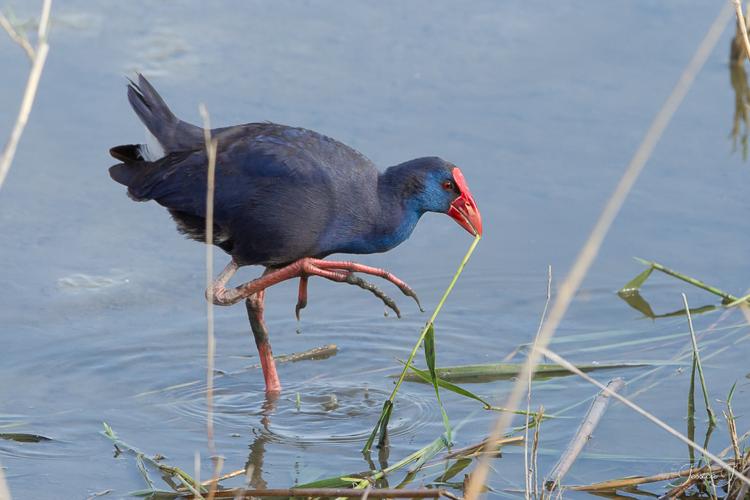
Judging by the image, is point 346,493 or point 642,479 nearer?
point 346,493

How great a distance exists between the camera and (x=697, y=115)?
6.40m

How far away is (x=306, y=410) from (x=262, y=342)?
324 millimetres

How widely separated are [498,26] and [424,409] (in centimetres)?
318

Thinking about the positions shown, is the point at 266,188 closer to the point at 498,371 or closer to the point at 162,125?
the point at 162,125

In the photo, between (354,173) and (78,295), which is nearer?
(354,173)

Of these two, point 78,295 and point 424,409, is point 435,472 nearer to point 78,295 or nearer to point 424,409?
point 424,409

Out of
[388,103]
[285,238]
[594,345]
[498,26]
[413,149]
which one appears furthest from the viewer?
[498,26]

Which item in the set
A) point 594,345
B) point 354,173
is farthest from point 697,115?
point 354,173

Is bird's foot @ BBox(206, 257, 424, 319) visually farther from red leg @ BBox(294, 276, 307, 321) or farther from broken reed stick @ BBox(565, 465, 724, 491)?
broken reed stick @ BBox(565, 465, 724, 491)

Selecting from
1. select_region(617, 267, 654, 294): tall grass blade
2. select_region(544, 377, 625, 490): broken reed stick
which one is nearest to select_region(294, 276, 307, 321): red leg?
select_region(544, 377, 625, 490): broken reed stick

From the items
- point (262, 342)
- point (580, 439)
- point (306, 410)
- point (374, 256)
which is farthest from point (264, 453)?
point (374, 256)

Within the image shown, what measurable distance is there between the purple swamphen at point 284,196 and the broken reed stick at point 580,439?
0.76 meters

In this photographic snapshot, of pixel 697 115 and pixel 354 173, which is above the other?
pixel 697 115

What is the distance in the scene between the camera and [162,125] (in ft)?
15.0
